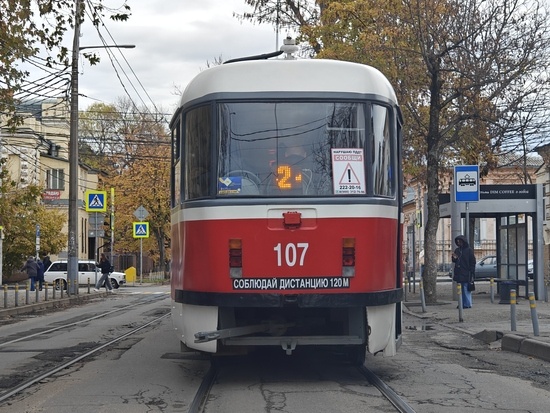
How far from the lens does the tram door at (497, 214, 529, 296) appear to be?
25.8 m

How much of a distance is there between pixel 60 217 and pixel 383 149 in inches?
1775

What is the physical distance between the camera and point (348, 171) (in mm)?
9461

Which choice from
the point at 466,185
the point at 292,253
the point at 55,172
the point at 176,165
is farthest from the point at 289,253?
the point at 55,172

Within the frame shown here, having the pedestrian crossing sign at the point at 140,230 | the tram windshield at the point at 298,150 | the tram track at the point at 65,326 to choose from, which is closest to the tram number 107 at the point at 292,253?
the tram windshield at the point at 298,150

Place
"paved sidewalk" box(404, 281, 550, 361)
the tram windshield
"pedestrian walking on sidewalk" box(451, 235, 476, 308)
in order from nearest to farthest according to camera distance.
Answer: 1. the tram windshield
2. "paved sidewalk" box(404, 281, 550, 361)
3. "pedestrian walking on sidewalk" box(451, 235, 476, 308)

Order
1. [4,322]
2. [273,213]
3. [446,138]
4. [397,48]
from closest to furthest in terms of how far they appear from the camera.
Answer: [273,213], [4,322], [397,48], [446,138]

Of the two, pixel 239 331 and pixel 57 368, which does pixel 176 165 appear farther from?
pixel 57 368

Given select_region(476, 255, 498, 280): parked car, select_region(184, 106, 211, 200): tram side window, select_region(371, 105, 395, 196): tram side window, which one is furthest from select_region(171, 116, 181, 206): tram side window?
select_region(476, 255, 498, 280): parked car

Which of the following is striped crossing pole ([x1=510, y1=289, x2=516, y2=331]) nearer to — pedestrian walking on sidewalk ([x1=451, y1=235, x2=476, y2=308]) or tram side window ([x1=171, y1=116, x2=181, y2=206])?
pedestrian walking on sidewalk ([x1=451, y1=235, x2=476, y2=308])

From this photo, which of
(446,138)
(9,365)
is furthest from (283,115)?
(446,138)

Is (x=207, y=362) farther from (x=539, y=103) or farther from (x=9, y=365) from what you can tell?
(x=539, y=103)

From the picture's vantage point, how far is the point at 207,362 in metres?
12.1

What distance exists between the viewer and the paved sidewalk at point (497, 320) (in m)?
13.3

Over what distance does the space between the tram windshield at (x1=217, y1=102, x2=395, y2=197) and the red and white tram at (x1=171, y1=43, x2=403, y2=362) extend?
0.03ft
